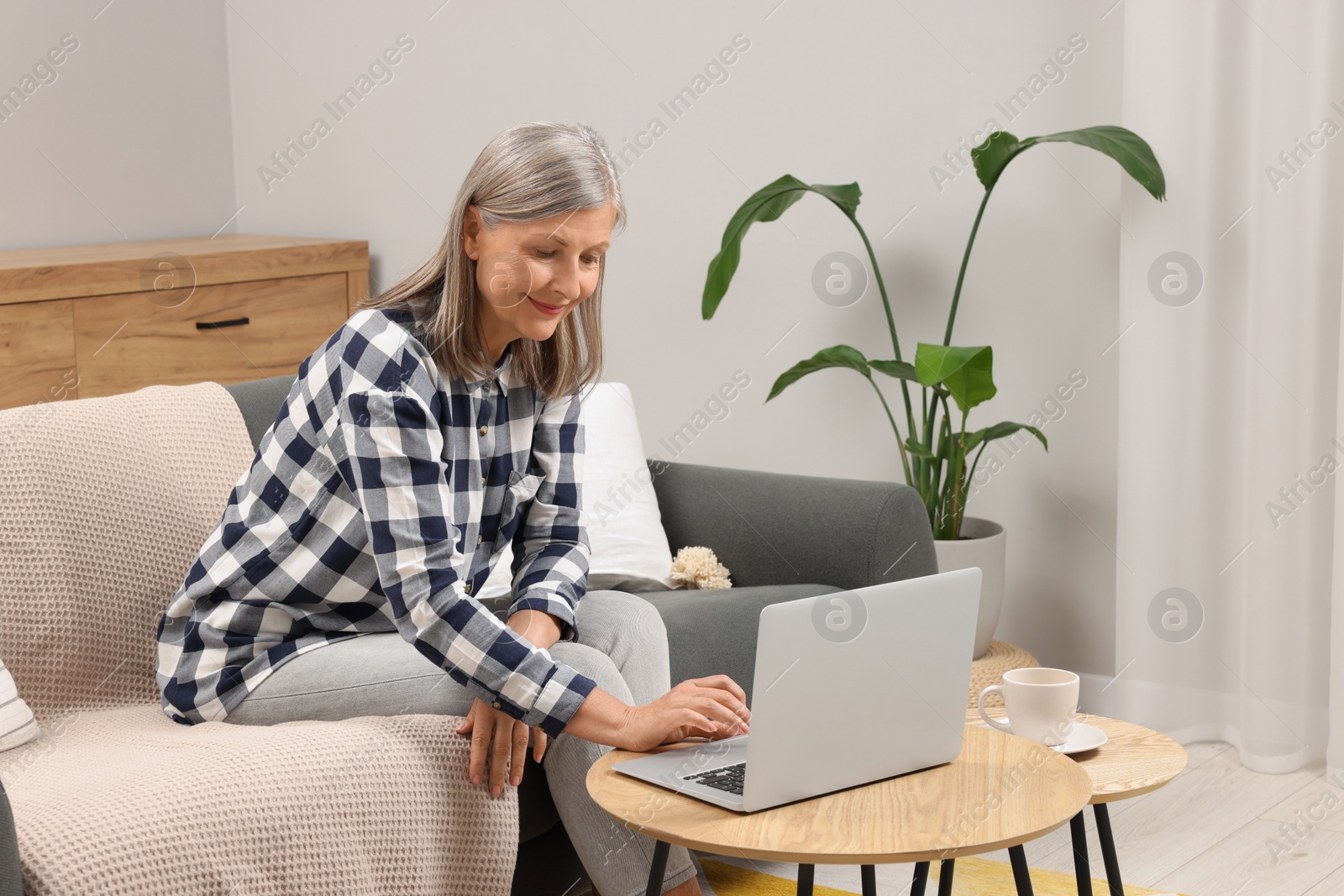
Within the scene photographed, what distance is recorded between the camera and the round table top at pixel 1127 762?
50.6 inches

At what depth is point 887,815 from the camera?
1159mm

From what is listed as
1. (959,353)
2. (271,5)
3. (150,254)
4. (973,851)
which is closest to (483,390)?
(973,851)

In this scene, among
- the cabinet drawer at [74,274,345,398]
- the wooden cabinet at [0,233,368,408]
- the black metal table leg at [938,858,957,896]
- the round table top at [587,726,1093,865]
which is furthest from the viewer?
the cabinet drawer at [74,274,345,398]

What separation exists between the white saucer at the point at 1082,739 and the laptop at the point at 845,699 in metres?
0.16

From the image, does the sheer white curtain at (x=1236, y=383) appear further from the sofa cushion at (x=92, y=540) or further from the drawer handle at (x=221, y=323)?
the drawer handle at (x=221, y=323)

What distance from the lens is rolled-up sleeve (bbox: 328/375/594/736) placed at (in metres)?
1.34

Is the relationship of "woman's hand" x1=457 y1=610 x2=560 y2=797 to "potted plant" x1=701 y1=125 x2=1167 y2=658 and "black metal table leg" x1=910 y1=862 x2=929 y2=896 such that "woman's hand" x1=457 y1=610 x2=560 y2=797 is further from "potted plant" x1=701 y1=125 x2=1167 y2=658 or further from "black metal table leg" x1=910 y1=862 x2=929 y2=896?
"potted plant" x1=701 y1=125 x2=1167 y2=658

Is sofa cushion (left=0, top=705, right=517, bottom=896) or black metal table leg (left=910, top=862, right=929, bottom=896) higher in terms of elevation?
sofa cushion (left=0, top=705, right=517, bottom=896)

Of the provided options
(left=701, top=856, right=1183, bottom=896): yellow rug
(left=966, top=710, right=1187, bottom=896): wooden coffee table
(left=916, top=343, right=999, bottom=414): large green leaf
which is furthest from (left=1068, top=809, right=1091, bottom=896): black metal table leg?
(left=916, top=343, right=999, bottom=414): large green leaf

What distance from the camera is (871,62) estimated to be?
114 inches

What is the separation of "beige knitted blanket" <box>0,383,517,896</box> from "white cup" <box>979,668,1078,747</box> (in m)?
0.54

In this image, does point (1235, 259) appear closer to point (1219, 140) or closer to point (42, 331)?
point (1219, 140)

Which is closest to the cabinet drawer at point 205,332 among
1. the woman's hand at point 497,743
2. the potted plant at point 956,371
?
the potted plant at point 956,371

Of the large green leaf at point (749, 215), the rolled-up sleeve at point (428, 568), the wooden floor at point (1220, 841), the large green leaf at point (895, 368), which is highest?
the large green leaf at point (749, 215)
